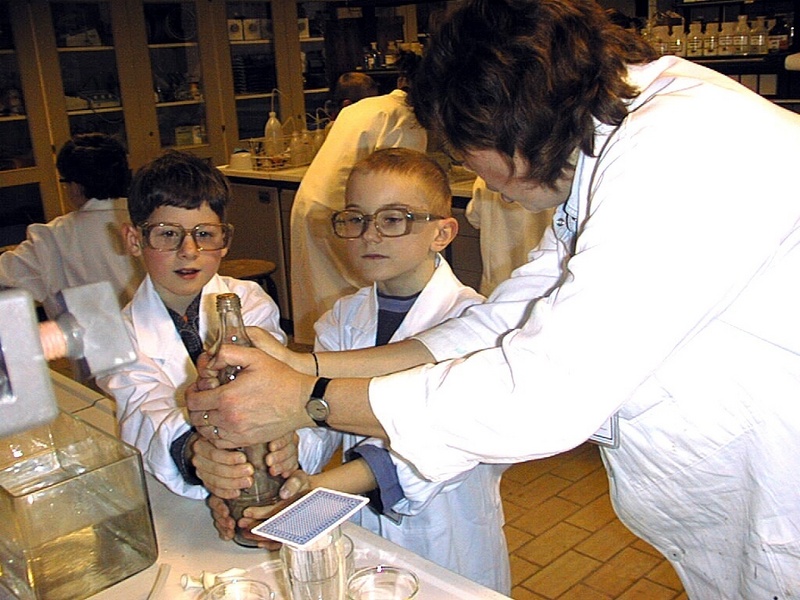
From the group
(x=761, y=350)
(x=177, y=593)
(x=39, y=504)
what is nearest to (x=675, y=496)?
(x=761, y=350)

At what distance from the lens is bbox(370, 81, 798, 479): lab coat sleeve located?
2.68 ft

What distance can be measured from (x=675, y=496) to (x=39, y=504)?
2.56ft

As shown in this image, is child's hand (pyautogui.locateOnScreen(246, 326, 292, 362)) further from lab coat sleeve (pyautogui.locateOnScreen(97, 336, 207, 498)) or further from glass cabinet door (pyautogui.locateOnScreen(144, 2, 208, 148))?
glass cabinet door (pyautogui.locateOnScreen(144, 2, 208, 148))

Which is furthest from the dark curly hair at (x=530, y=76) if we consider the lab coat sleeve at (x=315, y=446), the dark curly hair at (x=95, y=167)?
the dark curly hair at (x=95, y=167)

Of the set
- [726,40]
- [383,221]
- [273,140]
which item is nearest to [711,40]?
[726,40]

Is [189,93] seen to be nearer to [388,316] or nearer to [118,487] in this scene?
[388,316]

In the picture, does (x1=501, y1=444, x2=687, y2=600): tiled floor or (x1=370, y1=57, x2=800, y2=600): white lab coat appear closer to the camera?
(x1=370, y1=57, x2=800, y2=600): white lab coat

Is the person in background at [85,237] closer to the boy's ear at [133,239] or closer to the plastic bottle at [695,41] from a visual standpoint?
the boy's ear at [133,239]

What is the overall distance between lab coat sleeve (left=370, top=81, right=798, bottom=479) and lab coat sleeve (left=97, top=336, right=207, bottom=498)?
47 centimetres

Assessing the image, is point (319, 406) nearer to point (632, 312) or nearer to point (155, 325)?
point (632, 312)

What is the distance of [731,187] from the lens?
2.70 ft

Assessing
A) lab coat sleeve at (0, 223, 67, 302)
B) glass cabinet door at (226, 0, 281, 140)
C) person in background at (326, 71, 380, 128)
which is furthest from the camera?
glass cabinet door at (226, 0, 281, 140)

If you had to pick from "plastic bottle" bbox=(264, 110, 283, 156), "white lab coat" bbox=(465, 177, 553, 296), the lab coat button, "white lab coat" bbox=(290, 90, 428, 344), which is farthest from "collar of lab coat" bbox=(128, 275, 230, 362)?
"plastic bottle" bbox=(264, 110, 283, 156)

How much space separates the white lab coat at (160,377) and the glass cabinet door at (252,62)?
4.69 metres
